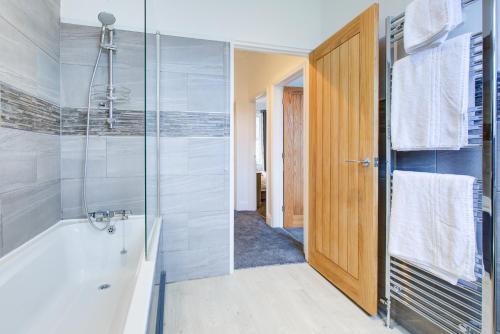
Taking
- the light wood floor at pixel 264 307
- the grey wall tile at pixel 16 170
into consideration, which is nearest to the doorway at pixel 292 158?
the light wood floor at pixel 264 307

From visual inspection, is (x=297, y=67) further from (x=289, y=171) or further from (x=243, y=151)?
(x=243, y=151)

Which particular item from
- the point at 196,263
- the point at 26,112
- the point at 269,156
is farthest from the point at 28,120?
the point at 269,156

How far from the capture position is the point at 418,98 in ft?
4.55

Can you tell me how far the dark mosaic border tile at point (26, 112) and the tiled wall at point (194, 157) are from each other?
715 millimetres

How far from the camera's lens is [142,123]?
6.87ft

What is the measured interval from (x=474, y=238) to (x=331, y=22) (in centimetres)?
199

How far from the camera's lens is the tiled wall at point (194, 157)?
2.17 meters

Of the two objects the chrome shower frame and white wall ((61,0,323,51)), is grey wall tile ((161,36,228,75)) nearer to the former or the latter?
white wall ((61,0,323,51))

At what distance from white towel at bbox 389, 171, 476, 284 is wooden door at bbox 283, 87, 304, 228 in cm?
219

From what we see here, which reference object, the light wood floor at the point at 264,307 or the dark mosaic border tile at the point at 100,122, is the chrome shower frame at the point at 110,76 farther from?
the light wood floor at the point at 264,307

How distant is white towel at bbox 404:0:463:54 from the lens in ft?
3.93

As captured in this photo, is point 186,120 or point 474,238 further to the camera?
point 186,120

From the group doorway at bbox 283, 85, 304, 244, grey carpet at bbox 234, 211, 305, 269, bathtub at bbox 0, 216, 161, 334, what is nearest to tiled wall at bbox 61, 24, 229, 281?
bathtub at bbox 0, 216, 161, 334

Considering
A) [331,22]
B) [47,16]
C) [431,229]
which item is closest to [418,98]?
[431,229]
